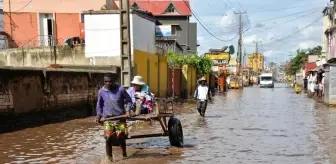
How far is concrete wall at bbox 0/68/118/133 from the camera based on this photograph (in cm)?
1359

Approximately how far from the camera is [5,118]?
13336 mm

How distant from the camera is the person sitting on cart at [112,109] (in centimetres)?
827

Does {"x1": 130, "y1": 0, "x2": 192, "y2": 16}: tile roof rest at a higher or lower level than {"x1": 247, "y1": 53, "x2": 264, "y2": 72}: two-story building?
higher

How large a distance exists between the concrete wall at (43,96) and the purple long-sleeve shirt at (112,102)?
5913 millimetres

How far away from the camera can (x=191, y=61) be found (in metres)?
36.7

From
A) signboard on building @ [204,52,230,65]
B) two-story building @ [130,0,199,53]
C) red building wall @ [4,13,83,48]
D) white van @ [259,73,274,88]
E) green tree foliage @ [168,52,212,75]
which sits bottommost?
white van @ [259,73,274,88]

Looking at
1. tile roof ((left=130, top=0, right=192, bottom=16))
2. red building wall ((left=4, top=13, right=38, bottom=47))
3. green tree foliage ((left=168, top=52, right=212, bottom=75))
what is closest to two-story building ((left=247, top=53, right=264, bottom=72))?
tile roof ((left=130, top=0, right=192, bottom=16))

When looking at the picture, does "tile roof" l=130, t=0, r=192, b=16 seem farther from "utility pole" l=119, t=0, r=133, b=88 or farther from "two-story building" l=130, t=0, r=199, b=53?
"utility pole" l=119, t=0, r=133, b=88

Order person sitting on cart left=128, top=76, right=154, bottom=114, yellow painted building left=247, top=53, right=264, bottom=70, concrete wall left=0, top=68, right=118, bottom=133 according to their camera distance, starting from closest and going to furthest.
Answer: person sitting on cart left=128, top=76, right=154, bottom=114 → concrete wall left=0, top=68, right=118, bottom=133 → yellow painted building left=247, top=53, right=264, bottom=70

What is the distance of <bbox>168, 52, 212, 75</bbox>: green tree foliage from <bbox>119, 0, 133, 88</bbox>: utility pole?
1547 centimetres

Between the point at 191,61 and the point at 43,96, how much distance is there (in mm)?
21899

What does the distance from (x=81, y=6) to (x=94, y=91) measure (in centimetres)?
1903

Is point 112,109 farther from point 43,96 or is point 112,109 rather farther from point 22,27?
point 22,27

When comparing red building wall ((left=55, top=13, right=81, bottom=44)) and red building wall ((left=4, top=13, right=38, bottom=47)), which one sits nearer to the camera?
red building wall ((left=4, top=13, right=38, bottom=47))
